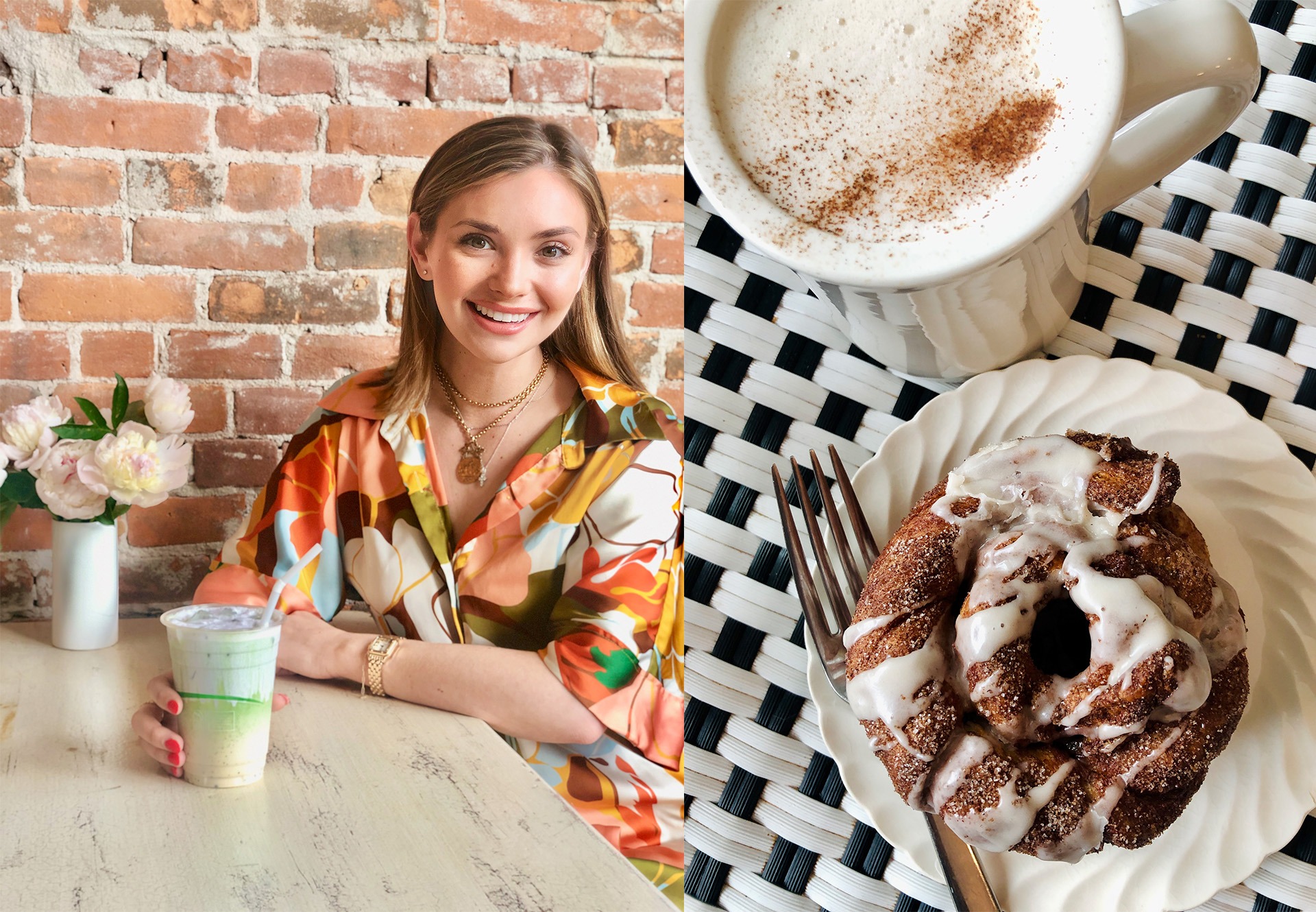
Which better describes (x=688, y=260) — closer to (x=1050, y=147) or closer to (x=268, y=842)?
(x=1050, y=147)

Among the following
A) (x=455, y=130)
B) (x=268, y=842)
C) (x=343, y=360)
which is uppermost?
(x=455, y=130)

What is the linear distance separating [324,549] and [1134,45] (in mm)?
420

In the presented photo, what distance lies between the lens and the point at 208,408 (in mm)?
471

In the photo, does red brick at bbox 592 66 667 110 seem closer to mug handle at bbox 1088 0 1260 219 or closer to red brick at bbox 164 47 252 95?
red brick at bbox 164 47 252 95

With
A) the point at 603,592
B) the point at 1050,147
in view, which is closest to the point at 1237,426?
the point at 1050,147

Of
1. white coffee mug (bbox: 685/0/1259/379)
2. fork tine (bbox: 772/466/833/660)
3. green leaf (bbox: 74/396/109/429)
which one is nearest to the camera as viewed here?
white coffee mug (bbox: 685/0/1259/379)

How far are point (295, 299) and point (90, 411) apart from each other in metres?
0.11

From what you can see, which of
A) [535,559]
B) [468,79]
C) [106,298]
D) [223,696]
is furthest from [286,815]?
[468,79]

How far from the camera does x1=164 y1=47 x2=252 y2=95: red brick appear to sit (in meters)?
0.46

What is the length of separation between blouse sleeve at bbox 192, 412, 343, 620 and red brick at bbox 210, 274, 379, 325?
5 centimetres

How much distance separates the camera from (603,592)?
49 cm

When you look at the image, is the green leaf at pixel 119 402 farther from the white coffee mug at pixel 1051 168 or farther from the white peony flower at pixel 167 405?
the white coffee mug at pixel 1051 168

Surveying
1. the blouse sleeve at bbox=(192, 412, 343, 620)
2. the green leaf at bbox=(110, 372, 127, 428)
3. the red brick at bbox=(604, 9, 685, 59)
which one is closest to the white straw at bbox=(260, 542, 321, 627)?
the blouse sleeve at bbox=(192, 412, 343, 620)

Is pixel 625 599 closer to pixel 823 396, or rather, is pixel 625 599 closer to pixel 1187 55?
pixel 823 396
